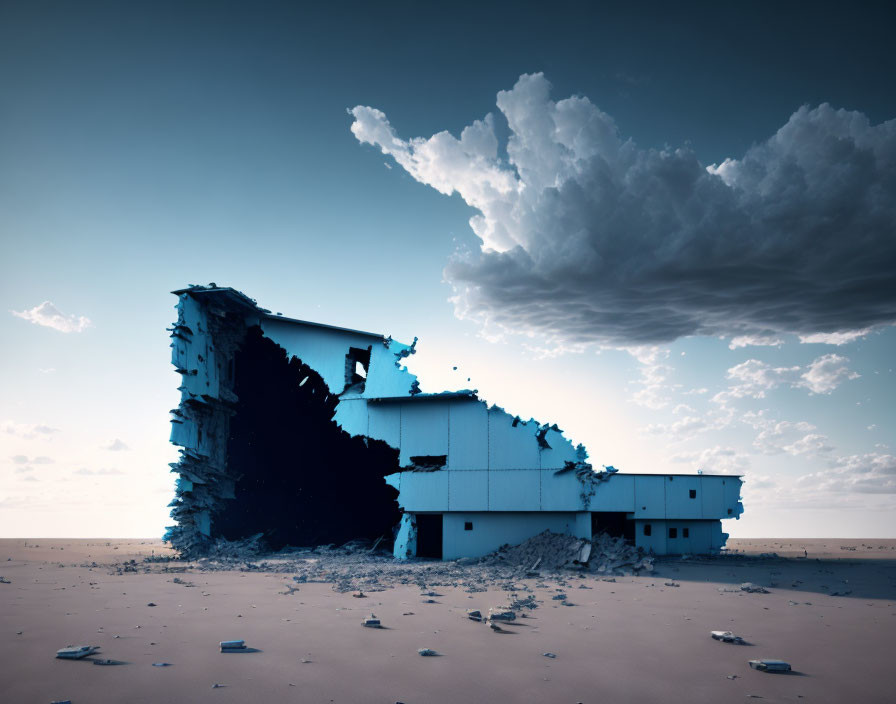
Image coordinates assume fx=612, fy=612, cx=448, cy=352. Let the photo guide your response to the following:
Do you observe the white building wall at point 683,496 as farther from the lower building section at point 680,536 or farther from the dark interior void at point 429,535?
the dark interior void at point 429,535

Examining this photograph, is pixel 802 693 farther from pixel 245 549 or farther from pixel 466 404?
pixel 245 549

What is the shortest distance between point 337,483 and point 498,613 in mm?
16094

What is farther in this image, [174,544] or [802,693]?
[174,544]

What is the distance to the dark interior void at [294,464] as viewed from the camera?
25.7 m

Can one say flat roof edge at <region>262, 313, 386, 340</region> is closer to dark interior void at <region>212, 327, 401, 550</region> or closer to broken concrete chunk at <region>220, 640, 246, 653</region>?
dark interior void at <region>212, 327, 401, 550</region>

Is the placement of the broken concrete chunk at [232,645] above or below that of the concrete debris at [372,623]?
above

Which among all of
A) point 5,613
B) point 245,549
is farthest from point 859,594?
point 245,549

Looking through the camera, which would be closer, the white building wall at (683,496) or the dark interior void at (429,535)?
the dark interior void at (429,535)

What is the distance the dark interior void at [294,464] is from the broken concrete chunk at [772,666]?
1816cm

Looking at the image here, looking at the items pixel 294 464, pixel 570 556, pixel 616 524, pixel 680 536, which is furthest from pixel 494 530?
pixel 294 464

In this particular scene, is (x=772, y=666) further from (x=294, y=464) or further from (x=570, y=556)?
(x=294, y=464)

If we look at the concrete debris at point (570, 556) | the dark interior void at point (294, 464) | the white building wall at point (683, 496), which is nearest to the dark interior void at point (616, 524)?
the white building wall at point (683, 496)

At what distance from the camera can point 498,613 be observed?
11.1m

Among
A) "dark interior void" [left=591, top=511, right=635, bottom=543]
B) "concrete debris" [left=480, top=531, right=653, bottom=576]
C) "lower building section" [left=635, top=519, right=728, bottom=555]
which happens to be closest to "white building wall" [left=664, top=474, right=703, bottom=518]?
"lower building section" [left=635, top=519, right=728, bottom=555]
